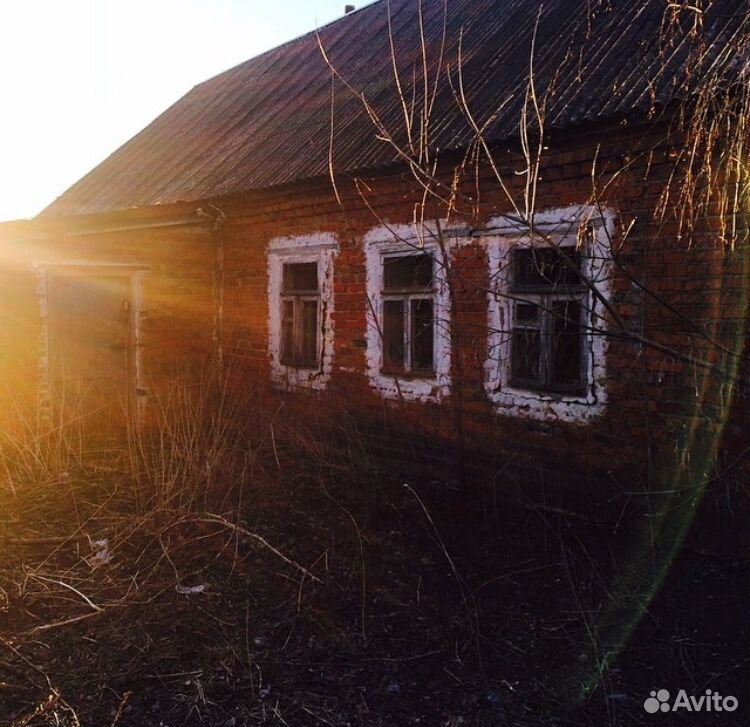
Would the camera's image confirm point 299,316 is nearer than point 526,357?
No

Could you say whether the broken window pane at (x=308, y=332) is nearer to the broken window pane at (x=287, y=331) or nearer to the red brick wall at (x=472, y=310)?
the broken window pane at (x=287, y=331)

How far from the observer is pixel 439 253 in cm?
662

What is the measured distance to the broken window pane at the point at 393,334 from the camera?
23.7 ft

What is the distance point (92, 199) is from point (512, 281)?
7.86m

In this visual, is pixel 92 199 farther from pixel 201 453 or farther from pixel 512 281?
pixel 512 281

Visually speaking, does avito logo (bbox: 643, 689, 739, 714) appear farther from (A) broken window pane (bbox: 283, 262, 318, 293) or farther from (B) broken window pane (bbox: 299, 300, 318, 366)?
(A) broken window pane (bbox: 283, 262, 318, 293)

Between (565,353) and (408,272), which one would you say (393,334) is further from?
(565,353)

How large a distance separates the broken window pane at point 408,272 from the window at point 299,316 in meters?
1.29

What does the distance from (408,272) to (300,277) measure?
69.6 inches

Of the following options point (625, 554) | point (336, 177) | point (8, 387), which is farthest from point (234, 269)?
point (625, 554)

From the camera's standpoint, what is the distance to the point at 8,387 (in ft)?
28.3

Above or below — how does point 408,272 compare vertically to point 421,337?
above

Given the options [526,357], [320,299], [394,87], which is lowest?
[526,357]

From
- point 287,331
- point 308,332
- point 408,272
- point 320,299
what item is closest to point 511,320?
point 408,272
